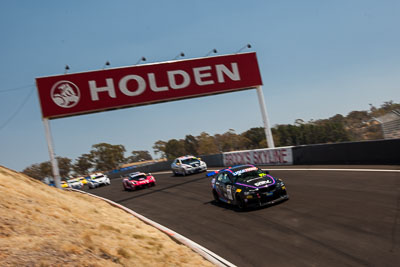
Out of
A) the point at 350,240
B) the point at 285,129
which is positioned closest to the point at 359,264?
the point at 350,240

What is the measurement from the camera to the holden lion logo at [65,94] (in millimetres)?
26859

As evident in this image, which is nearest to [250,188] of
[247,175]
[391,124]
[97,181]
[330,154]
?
[247,175]

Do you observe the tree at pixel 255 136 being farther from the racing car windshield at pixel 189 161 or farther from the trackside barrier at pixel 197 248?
the trackside barrier at pixel 197 248

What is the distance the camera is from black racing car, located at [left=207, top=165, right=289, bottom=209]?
1155 centimetres

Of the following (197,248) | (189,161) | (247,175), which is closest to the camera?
(197,248)

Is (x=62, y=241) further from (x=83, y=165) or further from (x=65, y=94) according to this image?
(x=83, y=165)

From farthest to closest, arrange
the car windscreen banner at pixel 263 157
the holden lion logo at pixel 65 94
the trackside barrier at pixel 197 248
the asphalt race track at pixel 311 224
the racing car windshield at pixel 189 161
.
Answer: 1. the racing car windshield at pixel 189 161
2. the holden lion logo at pixel 65 94
3. the car windscreen banner at pixel 263 157
4. the trackside barrier at pixel 197 248
5. the asphalt race track at pixel 311 224

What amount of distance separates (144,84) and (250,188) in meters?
19.3

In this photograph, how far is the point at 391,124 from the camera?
18766 millimetres

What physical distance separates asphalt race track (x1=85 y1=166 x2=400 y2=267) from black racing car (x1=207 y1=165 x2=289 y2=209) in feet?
0.97

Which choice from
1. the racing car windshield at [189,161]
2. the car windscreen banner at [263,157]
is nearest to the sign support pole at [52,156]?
the racing car windshield at [189,161]

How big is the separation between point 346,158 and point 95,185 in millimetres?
24760

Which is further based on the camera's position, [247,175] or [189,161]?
[189,161]

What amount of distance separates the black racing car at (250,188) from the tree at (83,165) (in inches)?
4701
